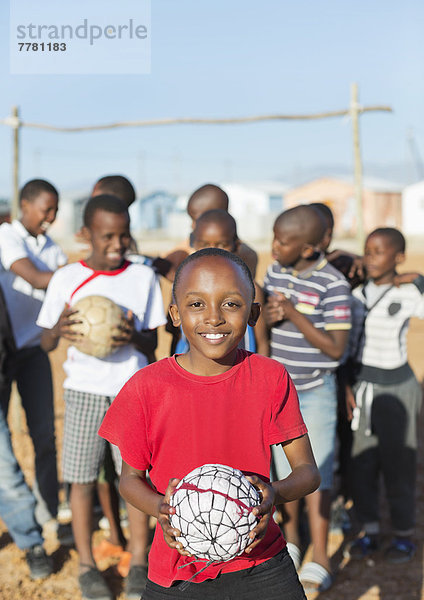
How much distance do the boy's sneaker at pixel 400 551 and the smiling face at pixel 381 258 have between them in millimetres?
1674

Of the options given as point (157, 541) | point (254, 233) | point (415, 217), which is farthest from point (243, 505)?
point (415, 217)

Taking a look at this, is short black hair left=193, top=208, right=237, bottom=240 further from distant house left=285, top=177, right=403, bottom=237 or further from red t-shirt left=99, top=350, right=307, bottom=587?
distant house left=285, top=177, right=403, bottom=237

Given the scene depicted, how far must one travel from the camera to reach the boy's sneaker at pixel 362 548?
4465mm

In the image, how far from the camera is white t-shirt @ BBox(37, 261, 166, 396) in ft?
12.5

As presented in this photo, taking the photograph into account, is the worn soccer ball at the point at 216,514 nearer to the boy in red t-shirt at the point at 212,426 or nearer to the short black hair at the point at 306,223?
the boy in red t-shirt at the point at 212,426

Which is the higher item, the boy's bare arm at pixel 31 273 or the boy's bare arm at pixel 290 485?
the boy's bare arm at pixel 31 273

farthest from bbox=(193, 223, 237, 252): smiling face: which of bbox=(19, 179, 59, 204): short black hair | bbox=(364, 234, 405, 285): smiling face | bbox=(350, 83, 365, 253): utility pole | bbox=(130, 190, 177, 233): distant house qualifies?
bbox=(130, 190, 177, 233): distant house

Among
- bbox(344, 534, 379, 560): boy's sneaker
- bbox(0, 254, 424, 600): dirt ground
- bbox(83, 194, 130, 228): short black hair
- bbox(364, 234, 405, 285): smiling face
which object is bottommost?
bbox(0, 254, 424, 600): dirt ground

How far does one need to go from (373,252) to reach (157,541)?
2.68 m

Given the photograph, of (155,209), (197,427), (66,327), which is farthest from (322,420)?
(155,209)

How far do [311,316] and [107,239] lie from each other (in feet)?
4.03

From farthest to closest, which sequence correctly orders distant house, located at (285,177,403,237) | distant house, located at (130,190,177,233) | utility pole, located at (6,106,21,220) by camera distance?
distant house, located at (130,190,177,233), distant house, located at (285,177,403,237), utility pole, located at (6,106,21,220)

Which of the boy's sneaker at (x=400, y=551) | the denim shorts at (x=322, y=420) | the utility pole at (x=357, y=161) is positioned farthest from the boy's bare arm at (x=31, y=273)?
the utility pole at (x=357, y=161)

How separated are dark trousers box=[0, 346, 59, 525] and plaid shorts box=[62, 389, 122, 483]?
83cm
